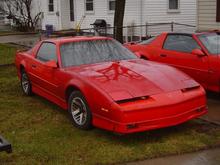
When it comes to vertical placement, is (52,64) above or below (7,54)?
above

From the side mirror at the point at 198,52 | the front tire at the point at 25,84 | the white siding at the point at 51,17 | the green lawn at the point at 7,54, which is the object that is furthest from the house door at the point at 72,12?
the side mirror at the point at 198,52

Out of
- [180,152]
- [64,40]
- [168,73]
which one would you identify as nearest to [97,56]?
[64,40]

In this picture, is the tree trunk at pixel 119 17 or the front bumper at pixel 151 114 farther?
the tree trunk at pixel 119 17

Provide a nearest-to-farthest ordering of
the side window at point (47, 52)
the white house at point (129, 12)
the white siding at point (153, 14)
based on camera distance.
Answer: the side window at point (47, 52), the white siding at point (153, 14), the white house at point (129, 12)

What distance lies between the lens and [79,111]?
652 cm

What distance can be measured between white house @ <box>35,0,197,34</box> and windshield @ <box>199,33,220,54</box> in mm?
10353

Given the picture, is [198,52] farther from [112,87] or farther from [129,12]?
[129,12]

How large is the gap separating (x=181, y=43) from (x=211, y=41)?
0.67 meters

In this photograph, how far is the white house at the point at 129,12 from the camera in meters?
19.4

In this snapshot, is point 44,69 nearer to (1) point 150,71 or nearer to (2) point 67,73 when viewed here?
(2) point 67,73

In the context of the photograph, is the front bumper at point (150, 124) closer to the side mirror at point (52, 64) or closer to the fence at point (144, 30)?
the side mirror at point (52, 64)

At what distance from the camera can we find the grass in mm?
5445

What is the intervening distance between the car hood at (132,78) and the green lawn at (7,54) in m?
8.43

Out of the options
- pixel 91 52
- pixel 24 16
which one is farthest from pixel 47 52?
pixel 24 16
